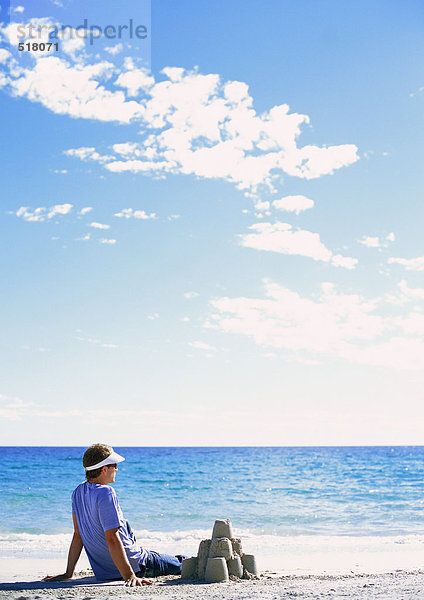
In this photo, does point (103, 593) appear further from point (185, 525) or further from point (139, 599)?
point (185, 525)

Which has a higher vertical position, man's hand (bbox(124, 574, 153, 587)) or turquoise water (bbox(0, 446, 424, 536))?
man's hand (bbox(124, 574, 153, 587))

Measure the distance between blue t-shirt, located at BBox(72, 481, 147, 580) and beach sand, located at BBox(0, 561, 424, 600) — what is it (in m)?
0.19

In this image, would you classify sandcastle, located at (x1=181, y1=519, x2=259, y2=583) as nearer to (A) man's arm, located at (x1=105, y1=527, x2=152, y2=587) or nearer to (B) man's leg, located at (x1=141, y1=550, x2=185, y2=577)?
(B) man's leg, located at (x1=141, y1=550, x2=185, y2=577)

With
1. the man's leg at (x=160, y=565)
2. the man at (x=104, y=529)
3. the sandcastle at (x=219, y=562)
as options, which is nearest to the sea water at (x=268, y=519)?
the sandcastle at (x=219, y=562)

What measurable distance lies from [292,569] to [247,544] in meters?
3.10

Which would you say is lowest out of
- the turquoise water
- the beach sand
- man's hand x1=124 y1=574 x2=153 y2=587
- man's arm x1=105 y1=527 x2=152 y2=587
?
the turquoise water

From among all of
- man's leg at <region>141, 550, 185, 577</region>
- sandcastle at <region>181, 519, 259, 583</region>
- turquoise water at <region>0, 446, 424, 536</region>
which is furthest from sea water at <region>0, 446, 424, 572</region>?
man's leg at <region>141, 550, 185, 577</region>

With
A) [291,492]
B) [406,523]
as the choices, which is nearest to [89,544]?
[406,523]

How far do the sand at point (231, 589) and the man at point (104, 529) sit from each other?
155 millimetres

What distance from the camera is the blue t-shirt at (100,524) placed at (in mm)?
5496

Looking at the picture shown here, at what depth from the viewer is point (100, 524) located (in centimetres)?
571

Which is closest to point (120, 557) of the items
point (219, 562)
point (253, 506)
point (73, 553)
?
point (73, 553)

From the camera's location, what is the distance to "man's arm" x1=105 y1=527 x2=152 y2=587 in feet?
17.8

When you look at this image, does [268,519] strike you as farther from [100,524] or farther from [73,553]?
[100,524]
